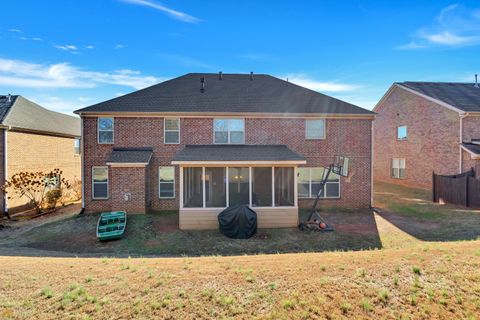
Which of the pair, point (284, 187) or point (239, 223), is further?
point (284, 187)

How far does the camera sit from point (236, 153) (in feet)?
46.5

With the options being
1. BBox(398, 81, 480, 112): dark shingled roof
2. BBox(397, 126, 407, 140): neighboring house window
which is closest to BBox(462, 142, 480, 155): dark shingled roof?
BBox(398, 81, 480, 112): dark shingled roof

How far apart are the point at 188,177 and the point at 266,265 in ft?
29.0

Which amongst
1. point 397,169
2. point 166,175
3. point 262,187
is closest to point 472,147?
point 397,169

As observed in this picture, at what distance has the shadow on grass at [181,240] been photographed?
1030 cm

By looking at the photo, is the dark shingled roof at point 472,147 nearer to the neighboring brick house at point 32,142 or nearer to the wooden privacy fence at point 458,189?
the wooden privacy fence at point 458,189

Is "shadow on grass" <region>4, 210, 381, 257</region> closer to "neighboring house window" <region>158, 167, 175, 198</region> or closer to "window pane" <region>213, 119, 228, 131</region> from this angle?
"neighboring house window" <region>158, 167, 175, 198</region>

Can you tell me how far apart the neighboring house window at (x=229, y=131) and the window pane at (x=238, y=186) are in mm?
3072

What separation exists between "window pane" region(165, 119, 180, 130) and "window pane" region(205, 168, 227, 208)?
3.86m

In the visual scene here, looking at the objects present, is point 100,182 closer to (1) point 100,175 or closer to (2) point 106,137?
(1) point 100,175

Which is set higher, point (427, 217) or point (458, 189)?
point (458, 189)

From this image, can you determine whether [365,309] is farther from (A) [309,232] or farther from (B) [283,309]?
(A) [309,232]

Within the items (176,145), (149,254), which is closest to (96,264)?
(149,254)

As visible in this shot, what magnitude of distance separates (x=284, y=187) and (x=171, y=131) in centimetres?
719
